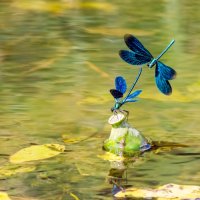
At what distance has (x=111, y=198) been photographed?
1523 millimetres

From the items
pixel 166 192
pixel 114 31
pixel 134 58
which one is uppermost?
pixel 134 58

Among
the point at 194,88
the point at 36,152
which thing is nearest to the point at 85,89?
the point at 194,88

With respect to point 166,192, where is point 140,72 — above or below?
above

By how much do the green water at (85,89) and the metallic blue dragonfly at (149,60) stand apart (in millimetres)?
169

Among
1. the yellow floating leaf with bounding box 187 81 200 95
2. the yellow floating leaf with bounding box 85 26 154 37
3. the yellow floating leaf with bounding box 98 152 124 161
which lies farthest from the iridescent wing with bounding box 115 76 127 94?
the yellow floating leaf with bounding box 85 26 154 37

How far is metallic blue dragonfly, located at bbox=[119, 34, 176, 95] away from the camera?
171cm

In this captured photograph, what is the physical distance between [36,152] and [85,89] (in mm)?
600

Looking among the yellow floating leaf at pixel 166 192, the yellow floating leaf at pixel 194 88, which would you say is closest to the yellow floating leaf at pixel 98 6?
the yellow floating leaf at pixel 194 88

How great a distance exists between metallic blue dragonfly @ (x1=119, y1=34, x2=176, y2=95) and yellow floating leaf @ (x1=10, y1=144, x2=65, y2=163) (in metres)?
0.27

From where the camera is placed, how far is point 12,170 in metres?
1.69

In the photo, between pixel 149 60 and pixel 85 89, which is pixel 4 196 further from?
pixel 85 89

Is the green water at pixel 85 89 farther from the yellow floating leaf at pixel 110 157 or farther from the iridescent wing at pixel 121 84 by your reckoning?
the iridescent wing at pixel 121 84

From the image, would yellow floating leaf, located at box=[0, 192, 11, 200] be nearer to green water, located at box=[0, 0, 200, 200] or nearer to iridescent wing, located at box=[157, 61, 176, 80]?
green water, located at box=[0, 0, 200, 200]

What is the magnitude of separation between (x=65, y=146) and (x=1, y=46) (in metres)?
1.17
